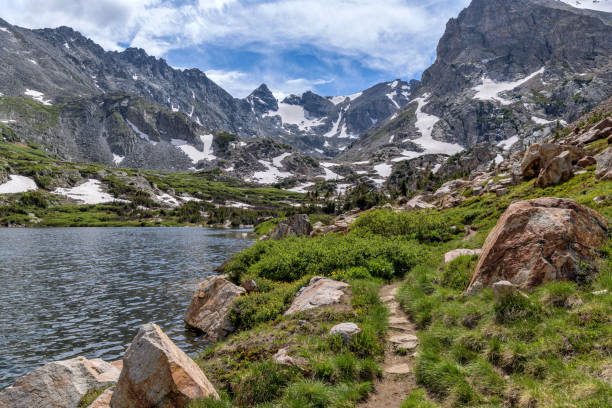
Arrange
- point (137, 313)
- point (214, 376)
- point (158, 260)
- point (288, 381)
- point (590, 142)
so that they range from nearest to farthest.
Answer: point (288, 381) → point (214, 376) → point (137, 313) → point (590, 142) → point (158, 260)

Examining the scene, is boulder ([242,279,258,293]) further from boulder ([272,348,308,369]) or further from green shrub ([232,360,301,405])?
green shrub ([232,360,301,405])

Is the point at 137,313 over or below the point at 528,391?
below

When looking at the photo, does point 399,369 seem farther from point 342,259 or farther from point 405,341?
point 342,259

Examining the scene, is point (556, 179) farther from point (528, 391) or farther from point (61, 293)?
point (61, 293)

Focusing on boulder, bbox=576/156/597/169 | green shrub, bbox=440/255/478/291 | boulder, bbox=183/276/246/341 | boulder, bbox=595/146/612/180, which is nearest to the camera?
green shrub, bbox=440/255/478/291

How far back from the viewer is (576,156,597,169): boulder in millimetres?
27031

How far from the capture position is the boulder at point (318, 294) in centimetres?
1458

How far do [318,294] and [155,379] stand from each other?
8455 millimetres

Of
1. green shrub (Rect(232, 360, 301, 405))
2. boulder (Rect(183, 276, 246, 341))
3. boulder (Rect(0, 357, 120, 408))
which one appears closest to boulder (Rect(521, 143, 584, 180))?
boulder (Rect(183, 276, 246, 341))

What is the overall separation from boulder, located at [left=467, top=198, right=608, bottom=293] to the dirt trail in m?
2.98

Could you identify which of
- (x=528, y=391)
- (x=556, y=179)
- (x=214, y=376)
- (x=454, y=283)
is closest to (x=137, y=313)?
(x=214, y=376)

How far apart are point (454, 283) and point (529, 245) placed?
12.2ft

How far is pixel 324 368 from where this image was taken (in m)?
9.51

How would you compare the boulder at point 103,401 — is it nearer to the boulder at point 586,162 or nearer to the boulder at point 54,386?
the boulder at point 54,386
